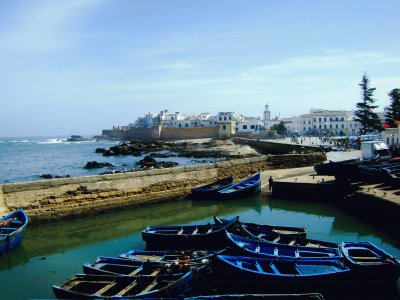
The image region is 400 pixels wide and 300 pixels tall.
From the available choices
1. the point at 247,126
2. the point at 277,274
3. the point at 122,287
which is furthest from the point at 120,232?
the point at 247,126

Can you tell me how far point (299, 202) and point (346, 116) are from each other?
222 ft

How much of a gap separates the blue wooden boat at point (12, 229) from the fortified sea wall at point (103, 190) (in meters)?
1.75

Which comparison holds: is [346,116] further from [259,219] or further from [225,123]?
[259,219]

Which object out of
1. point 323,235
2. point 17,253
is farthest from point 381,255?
point 17,253

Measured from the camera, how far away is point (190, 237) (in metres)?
12.3

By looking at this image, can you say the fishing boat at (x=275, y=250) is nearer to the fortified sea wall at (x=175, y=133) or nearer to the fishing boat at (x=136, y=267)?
the fishing boat at (x=136, y=267)

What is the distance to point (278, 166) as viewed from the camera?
1077 inches

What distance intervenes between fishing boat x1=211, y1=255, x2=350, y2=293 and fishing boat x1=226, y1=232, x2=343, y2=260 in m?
0.25

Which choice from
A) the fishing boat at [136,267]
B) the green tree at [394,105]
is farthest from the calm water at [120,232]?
the green tree at [394,105]

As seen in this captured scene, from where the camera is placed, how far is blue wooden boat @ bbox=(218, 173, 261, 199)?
20.7 m

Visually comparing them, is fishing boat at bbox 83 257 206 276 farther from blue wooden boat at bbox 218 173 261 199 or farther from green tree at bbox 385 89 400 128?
green tree at bbox 385 89 400 128

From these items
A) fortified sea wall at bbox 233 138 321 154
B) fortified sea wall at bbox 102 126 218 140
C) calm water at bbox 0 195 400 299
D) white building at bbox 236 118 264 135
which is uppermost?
white building at bbox 236 118 264 135

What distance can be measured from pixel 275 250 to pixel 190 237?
308 centimetres

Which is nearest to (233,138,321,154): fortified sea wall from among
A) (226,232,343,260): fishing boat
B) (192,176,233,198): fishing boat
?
(192,176,233,198): fishing boat
